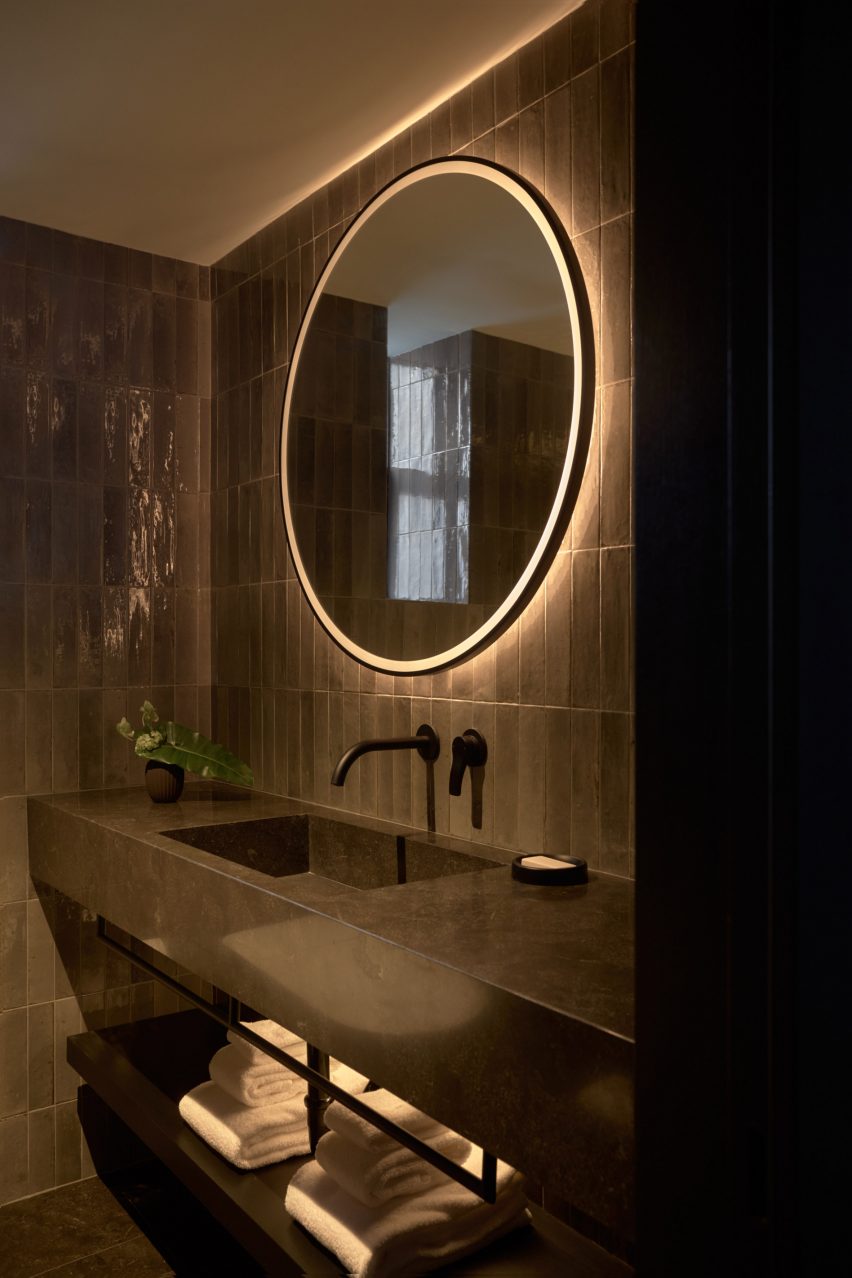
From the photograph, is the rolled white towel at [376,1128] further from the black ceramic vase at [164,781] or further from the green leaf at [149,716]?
the green leaf at [149,716]

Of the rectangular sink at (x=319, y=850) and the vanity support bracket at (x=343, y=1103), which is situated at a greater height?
the rectangular sink at (x=319, y=850)

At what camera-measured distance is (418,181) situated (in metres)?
2.11

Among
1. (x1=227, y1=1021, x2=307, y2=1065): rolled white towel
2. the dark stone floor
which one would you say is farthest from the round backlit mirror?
the dark stone floor

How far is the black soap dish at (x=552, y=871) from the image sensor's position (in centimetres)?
159

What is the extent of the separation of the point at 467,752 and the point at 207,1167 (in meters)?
0.88

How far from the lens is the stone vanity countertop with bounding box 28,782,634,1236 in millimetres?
1015

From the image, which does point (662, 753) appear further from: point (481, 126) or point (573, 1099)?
point (481, 126)

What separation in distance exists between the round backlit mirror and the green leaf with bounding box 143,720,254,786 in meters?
0.43

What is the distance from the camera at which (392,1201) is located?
1493 mm

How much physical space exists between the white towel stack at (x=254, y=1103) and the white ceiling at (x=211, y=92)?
184cm

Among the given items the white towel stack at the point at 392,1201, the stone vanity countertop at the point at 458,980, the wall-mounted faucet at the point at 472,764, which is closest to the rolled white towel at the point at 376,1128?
the white towel stack at the point at 392,1201

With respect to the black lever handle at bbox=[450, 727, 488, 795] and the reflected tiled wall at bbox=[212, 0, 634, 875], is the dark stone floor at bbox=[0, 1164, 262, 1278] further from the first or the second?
the black lever handle at bbox=[450, 727, 488, 795]

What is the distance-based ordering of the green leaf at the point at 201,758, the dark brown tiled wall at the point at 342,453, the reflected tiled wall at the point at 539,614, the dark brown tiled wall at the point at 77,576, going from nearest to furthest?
the reflected tiled wall at the point at 539,614
the dark brown tiled wall at the point at 342,453
the green leaf at the point at 201,758
the dark brown tiled wall at the point at 77,576

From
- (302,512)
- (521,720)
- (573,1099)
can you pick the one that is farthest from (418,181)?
(573,1099)
